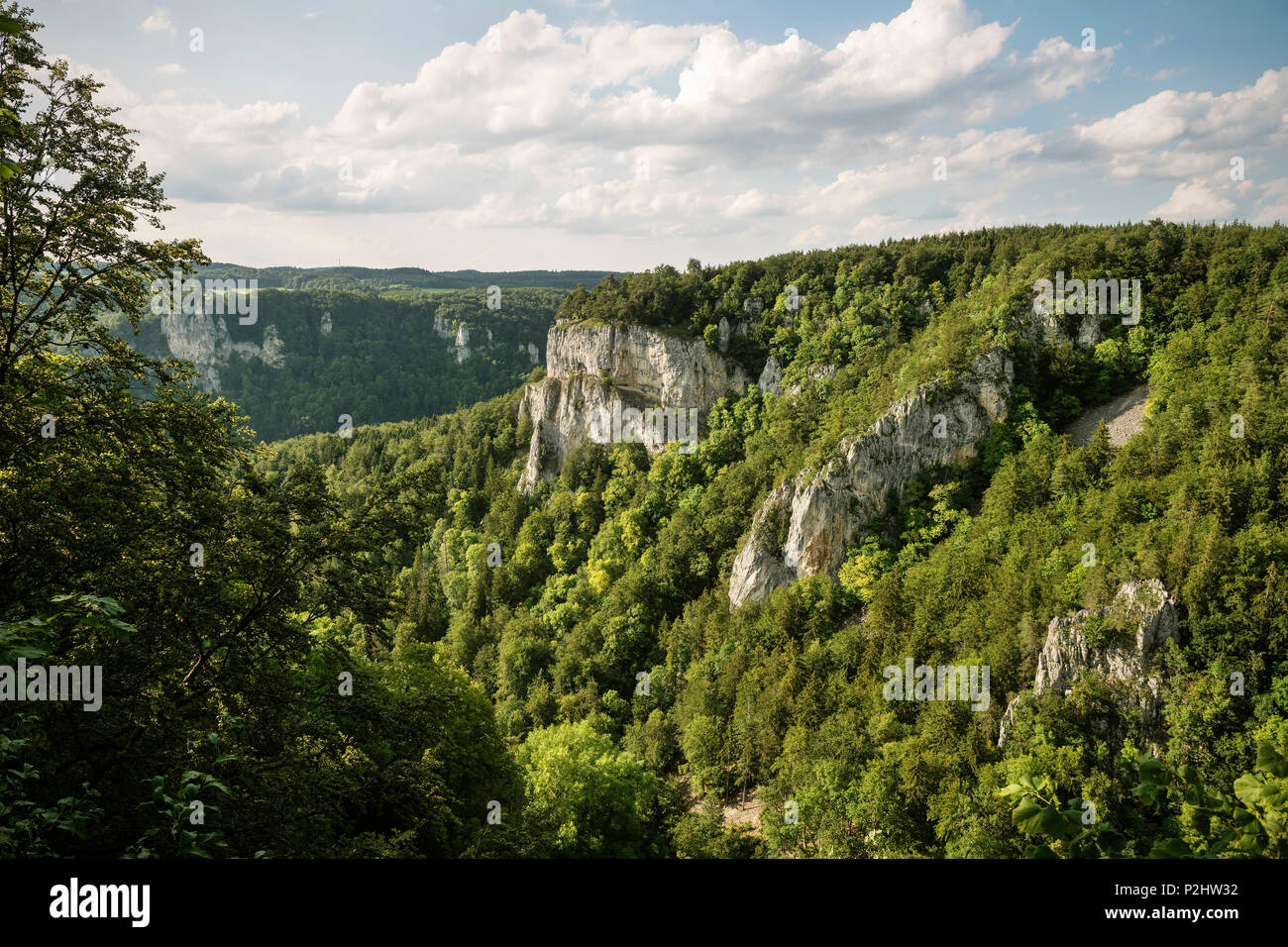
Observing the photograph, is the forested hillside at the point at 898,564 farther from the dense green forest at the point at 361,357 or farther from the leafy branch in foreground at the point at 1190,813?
the dense green forest at the point at 361,357

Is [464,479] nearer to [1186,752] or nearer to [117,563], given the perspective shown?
[1186,752]

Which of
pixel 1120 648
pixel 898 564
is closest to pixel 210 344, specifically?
pixel 898 564

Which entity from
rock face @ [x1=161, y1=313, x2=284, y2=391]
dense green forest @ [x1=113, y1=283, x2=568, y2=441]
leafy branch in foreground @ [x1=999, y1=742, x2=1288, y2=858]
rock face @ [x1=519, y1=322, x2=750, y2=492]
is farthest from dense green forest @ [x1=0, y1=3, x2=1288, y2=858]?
rock face @ [x1=161, y1=313, x2=284, y2=391]

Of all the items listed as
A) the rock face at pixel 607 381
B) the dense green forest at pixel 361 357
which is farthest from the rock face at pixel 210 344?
the rock face at pixel 607 381
